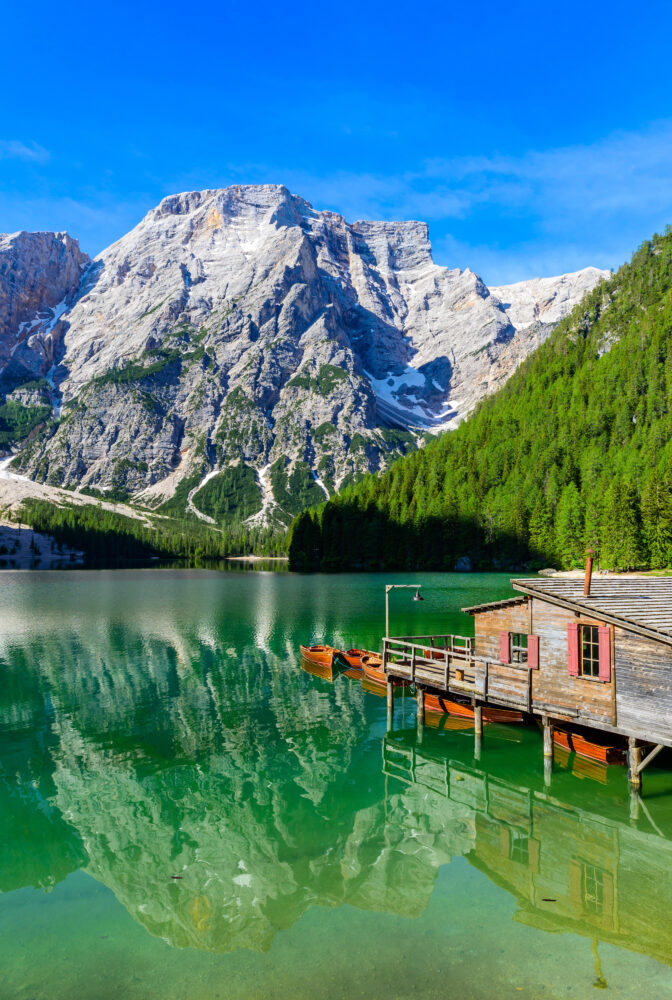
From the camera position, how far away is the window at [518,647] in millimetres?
30078

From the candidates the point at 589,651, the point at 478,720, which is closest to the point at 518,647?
the point at 589,651

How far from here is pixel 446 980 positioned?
44.9 ft

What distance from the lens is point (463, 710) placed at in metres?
35.3

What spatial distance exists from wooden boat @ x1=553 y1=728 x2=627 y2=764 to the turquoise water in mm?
671

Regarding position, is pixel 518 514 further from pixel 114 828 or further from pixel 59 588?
pixel 114 828

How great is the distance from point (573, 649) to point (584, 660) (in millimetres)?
672

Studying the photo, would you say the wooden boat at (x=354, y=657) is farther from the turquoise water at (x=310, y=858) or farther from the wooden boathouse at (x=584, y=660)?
the wooden boathouse at (x=584, y=660)

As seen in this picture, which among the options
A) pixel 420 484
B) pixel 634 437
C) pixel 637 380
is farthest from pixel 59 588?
pixel 637 380

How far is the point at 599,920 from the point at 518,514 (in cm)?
15859

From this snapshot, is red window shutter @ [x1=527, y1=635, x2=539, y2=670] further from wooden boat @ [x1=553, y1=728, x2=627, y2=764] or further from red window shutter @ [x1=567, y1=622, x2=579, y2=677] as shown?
wooden boat @ [x1=553, y1=728, x2=627, y2=764]

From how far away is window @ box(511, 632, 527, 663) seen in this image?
30078 millimetres

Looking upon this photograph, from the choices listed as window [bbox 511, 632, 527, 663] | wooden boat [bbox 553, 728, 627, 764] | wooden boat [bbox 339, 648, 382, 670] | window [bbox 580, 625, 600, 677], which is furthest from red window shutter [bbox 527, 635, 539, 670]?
wooden boat [bbox 339, 648, 382, 670]

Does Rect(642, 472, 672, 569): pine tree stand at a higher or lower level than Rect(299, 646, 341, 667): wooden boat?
higher

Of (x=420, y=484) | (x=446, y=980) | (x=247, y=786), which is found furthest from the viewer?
(x=420, y=484)
